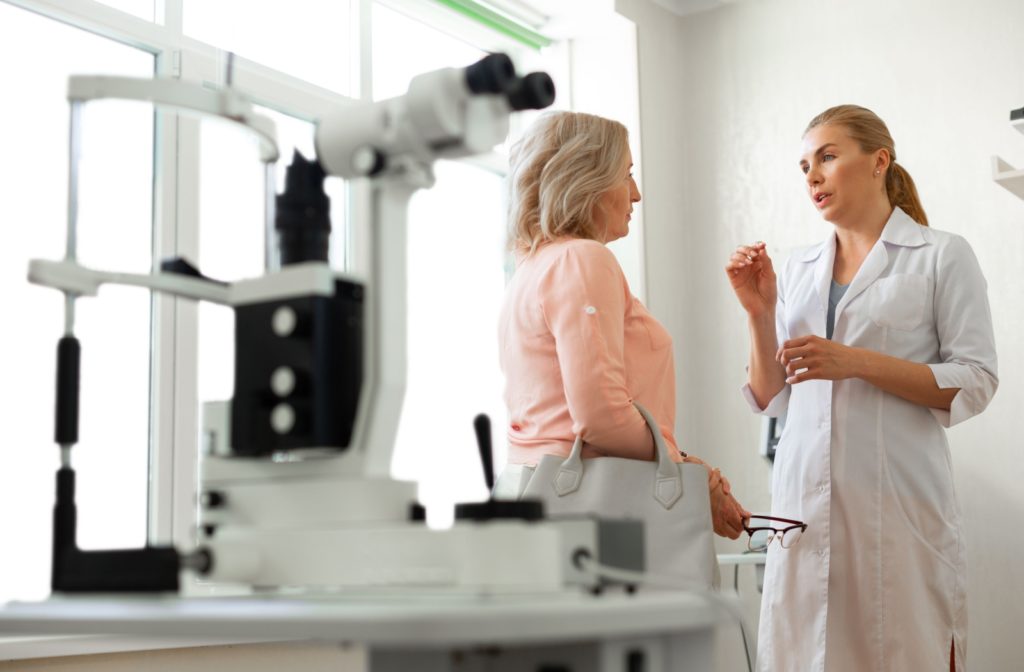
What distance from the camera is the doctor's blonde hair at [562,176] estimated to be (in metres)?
1.96

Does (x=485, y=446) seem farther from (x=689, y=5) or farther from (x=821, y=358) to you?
(x=689, y=5)

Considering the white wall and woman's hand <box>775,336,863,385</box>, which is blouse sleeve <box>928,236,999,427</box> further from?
the white wall

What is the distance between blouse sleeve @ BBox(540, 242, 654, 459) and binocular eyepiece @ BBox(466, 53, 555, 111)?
2.34 ft

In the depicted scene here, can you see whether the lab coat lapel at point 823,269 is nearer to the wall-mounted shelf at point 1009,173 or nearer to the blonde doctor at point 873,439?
the blonde doctor at point 873,439

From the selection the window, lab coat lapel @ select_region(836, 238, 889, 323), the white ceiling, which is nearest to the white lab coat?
lab coat lapel @ select_region(836, 238, 889, 323)

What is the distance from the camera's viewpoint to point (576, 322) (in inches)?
69.2

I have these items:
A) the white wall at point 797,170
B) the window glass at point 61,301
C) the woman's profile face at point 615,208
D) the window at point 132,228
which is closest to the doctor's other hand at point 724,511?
the woman's profile face at point 615,208

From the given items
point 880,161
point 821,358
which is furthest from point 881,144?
point 821,358

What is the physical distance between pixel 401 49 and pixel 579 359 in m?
2.26

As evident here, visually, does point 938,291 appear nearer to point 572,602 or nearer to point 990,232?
point 990,232

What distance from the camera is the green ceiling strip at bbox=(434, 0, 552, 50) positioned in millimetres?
3758

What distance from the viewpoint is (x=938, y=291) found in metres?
2.29

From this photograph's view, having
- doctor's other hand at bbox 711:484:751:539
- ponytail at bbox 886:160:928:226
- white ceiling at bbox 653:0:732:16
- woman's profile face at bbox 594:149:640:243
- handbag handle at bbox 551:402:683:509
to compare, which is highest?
white ceiling at bbox 653:0:732:16

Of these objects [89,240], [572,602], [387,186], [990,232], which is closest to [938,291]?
[990,232]
